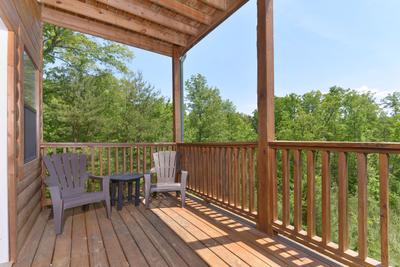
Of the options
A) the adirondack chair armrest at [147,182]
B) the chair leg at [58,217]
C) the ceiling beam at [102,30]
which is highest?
the ceiling beam at [102,30]

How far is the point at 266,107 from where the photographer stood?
8.68ft

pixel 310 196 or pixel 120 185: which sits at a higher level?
pixel 310 196

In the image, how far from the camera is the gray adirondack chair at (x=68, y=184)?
2.71m

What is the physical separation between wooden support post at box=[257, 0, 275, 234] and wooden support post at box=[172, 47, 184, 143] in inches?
94.9

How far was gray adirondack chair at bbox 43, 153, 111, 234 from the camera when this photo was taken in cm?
271

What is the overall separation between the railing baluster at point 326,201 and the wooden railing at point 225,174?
881 mm

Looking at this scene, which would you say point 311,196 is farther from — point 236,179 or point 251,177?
point 236,179

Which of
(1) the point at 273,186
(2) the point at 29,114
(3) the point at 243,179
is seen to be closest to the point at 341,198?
(1) the point at 273,186

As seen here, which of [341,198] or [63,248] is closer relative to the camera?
[341,198]

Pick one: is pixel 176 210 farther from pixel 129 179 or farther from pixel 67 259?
pixel 67 259

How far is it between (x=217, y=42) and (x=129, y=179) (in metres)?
16.2

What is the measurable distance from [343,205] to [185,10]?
3213 mm

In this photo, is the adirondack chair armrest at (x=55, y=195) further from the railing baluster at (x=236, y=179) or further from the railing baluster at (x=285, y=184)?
the railing baluster at (x=285, y=184)

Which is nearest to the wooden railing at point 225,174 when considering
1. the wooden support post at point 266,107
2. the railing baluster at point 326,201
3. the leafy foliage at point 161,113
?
the wooden support post at point 266,107
